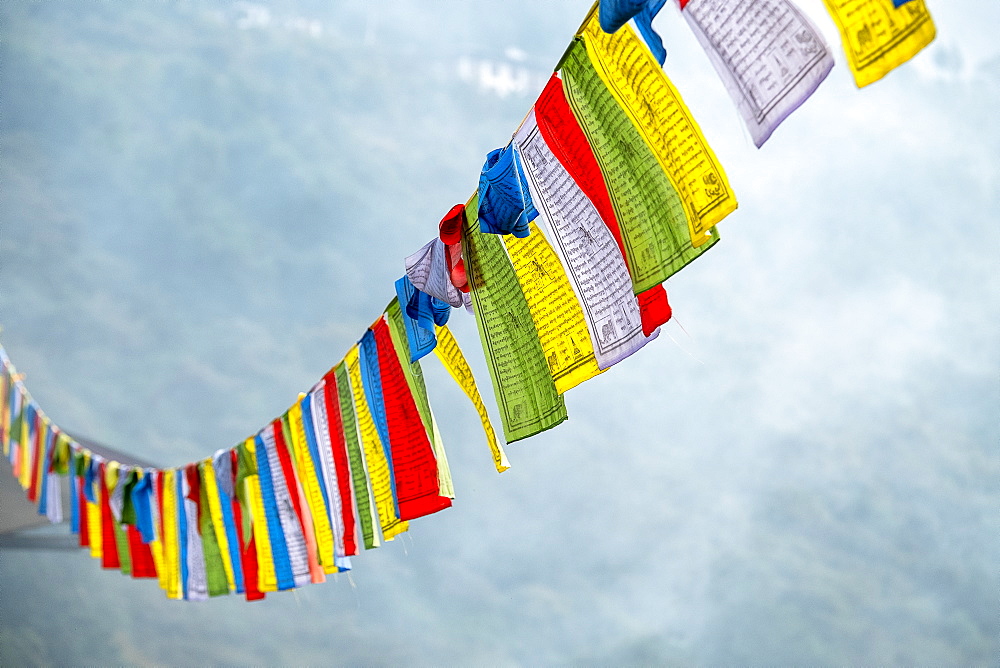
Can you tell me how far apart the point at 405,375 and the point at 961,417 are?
5328mm

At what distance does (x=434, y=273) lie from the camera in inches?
59.9

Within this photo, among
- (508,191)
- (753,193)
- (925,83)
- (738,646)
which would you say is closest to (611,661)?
(738,646)

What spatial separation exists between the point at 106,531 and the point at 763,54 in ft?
10.7

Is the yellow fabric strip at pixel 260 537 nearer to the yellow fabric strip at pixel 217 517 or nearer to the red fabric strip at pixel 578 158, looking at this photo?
the yellow fabric strip at pixel 217 517

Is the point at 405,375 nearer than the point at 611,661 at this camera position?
Yes

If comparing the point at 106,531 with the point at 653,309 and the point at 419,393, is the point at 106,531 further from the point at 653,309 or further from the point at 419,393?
the point at 653,309

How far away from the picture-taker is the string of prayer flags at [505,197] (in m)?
1.27

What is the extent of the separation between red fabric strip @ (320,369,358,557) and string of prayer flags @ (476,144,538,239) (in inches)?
37.6

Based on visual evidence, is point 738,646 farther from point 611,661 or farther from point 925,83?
point 925,83

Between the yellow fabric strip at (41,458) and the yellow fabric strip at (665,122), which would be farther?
the yellow fabric strip at (41,458)

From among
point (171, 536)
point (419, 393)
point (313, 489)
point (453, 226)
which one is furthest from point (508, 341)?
point (171, 536)

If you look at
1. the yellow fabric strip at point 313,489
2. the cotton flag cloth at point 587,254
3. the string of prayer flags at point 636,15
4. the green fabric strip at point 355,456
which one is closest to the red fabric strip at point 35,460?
the yellow fabric strip at point 313,489

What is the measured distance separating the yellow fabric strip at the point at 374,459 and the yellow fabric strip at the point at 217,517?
95 centimetres

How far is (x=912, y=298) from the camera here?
6.30m
